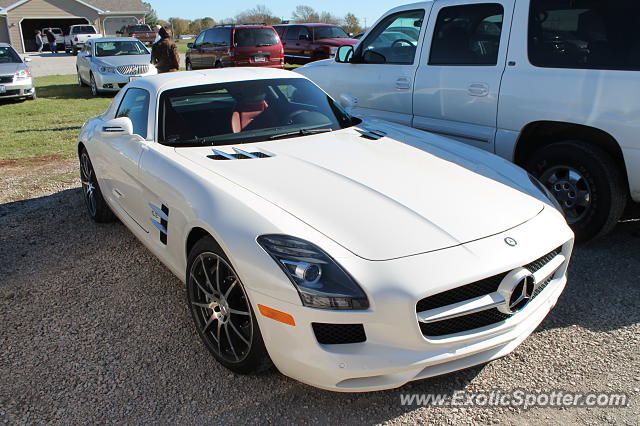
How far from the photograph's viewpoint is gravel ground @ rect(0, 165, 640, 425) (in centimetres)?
264

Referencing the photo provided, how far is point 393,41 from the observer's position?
5957 mm

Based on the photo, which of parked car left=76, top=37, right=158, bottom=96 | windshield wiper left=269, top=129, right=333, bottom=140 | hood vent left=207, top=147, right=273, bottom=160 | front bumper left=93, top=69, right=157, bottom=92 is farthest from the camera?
parked car left=76, top=37, right=158, bottom=96

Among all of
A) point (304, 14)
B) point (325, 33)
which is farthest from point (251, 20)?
point (325, 33)

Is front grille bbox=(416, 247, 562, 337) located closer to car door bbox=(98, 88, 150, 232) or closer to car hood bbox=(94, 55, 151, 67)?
car door bbox=(98, 88, 150, 232)

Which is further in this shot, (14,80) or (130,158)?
(14,80)

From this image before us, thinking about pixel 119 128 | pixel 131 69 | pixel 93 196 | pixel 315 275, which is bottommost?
pixel 93 196

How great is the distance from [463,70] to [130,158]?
3068 millimetres

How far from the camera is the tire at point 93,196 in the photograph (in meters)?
5.05

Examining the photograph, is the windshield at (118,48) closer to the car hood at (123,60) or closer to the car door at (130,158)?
the car hood at (123,60)

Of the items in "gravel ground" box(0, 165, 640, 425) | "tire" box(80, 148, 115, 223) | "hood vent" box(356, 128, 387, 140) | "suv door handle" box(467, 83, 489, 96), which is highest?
"suv door handle" box(467, 83, 489, 96)

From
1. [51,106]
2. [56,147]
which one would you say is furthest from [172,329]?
[51,106]

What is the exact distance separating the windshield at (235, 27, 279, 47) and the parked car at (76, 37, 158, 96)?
2.72 metres

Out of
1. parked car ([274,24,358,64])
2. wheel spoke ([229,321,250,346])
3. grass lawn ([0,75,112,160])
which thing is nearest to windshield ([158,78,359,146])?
wheel spoke ([229,321,250,346])

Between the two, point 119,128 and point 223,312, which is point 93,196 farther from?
point 223,312
